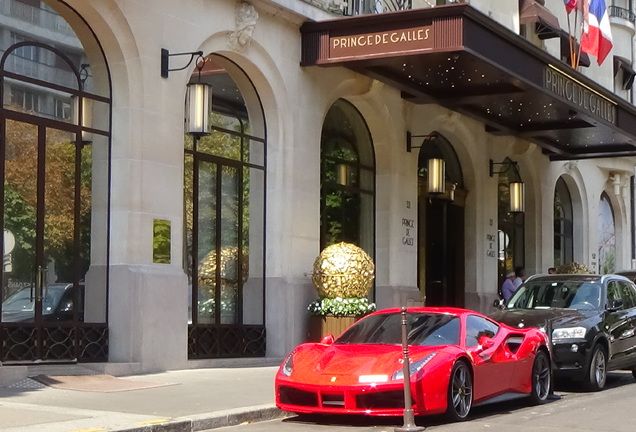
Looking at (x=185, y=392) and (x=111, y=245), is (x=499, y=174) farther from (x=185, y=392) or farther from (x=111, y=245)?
(x=185, y=392)

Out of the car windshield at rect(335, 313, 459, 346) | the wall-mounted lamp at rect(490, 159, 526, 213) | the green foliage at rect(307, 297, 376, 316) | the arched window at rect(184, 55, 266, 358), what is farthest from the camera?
the wall-mounted lamp at rect(490, 159, 526, 213)

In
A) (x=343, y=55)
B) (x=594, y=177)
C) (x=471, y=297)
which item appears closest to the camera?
(x=343, y=55)

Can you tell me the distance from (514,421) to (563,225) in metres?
23.9

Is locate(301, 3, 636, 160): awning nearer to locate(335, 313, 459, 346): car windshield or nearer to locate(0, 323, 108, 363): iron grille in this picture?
locate(335, 313, 459, 346): car windshield

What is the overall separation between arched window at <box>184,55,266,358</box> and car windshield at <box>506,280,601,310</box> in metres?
4.76

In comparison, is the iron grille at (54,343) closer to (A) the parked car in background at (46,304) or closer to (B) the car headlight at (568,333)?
(A) the parked car in background at (46,304)

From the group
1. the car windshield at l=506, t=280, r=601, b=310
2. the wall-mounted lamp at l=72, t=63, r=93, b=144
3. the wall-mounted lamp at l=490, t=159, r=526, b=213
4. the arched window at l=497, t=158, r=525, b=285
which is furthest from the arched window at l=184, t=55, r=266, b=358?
the arched window at l=497, t=158, r=525, b=285

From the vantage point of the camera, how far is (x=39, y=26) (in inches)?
588

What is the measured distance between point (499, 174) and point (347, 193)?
8.00 m

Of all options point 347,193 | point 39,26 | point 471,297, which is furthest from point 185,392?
point 471,297

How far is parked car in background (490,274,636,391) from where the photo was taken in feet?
49.2

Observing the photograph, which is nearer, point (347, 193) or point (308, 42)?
point (308, 42)

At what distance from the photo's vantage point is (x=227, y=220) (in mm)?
18672

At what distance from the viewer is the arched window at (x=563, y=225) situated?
34094 millimetres
